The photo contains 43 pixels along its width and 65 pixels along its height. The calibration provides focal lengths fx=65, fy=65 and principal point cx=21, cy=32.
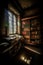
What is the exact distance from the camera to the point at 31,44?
4.10 metres

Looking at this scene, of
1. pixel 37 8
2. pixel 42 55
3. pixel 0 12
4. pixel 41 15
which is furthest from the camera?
pixel 37 8

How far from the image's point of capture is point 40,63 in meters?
2.25

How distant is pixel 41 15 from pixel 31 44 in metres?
1.83

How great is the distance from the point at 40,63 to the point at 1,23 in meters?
1.92

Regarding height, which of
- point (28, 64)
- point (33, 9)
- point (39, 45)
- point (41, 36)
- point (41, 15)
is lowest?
point (28, 64)

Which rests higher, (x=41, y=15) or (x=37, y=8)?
(x=37, y=8)

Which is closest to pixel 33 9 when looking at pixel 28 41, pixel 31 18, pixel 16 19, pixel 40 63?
pixel 31 18

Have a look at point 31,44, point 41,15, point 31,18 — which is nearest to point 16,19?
point 31,18

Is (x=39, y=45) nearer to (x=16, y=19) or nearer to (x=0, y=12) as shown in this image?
(x=16, y=19)

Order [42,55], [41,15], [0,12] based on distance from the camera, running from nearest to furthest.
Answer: [0,12], [42,55], [41,15]

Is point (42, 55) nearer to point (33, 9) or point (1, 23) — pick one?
point (1, 23)

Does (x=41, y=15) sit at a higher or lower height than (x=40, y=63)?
higher

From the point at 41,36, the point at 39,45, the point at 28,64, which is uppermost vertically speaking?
the point at 41,36

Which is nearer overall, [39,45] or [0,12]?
[0,12]
